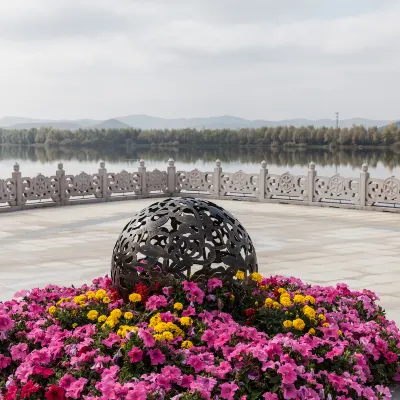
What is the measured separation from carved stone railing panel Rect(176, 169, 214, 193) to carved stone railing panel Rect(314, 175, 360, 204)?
3.54 meters

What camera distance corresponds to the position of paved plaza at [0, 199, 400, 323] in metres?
9.82

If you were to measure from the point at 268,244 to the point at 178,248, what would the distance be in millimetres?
7492

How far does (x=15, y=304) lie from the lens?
632 cm

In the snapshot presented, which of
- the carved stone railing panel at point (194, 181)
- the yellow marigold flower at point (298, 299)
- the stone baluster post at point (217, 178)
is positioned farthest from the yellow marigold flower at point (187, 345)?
the carved stone railing panel at point (194, 181)

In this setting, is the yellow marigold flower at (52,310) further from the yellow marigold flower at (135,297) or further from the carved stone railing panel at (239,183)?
the carved stone railing panel at (239,183)

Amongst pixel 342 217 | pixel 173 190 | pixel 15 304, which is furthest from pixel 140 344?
pixel 173 190

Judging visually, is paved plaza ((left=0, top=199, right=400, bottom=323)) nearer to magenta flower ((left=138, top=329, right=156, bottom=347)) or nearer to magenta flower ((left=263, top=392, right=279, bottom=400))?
magenta flower ((left=263, top=392, right=279, bottom=400))

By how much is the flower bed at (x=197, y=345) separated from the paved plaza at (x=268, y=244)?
7.17 ft

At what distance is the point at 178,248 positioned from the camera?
5605 mm

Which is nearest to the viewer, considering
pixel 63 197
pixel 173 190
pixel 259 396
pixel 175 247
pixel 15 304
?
pixel 259 396

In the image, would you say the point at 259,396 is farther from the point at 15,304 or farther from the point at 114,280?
the point at 15,304

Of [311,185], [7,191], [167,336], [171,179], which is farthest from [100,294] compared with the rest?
[171,179]

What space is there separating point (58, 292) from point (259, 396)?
2.67m

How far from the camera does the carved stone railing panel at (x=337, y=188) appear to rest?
19.4 meters
